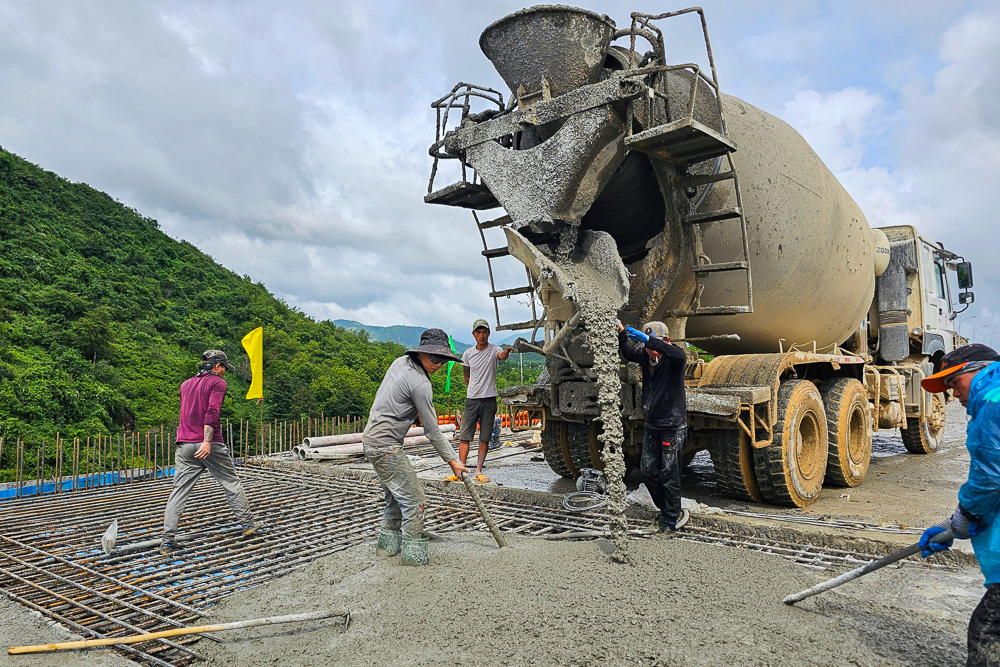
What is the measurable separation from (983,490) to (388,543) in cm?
309

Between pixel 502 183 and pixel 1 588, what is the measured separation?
4031 mm

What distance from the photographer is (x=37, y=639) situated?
2.82 metres

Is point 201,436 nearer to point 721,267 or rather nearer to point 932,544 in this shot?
point 721,267

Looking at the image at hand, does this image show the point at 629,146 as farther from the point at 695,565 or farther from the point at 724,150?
the point at 695,565

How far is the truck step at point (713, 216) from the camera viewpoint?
4.58m

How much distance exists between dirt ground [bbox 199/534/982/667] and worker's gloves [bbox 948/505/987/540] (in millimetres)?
539

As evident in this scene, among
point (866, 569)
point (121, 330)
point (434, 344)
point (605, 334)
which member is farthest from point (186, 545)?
point (121, 330)

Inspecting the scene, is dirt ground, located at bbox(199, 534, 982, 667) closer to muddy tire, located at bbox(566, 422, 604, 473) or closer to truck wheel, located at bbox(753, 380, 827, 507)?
truck wheel, located at bbox(753, 380, 827, 507)

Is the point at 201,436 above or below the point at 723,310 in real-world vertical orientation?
below

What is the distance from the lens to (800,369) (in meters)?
6.07

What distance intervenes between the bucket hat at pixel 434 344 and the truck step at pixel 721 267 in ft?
6.98

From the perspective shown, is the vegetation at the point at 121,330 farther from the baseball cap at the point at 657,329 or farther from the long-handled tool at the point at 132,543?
the baseball cap at the point at 657,329

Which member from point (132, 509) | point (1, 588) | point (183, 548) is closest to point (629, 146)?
point (183, 548)

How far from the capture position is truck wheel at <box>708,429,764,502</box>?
Result: 196 inches
